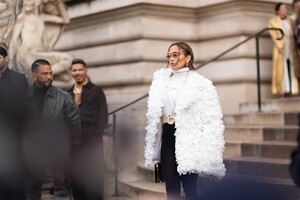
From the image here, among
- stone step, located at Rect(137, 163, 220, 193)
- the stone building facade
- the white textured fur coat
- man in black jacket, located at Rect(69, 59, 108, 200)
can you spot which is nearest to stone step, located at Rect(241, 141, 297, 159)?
stone step, located at Rect(137, 163, 220, 193)

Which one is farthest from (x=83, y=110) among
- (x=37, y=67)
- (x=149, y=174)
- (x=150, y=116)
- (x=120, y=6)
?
(x=120, y=6)

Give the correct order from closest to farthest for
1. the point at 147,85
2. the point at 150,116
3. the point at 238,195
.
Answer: the point at 150,116, the point at 238,195, the point at 147,85

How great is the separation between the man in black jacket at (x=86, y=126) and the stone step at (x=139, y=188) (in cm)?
105

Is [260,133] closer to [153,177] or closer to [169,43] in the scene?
[153,177]

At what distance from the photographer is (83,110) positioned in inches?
292

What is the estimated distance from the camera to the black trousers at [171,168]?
5.80 metres

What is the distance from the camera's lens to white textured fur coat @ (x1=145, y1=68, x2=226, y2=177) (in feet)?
18.5

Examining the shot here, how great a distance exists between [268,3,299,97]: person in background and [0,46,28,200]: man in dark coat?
6637 mm

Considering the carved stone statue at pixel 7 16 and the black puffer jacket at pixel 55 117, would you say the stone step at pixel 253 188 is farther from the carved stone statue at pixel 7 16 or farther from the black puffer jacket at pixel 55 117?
the carved stone statue at pixel 7 16

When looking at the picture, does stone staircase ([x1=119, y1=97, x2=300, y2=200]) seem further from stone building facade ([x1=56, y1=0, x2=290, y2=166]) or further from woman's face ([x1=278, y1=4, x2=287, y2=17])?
woman's face ([x1=278, y1=4, x2=287, y2=17])

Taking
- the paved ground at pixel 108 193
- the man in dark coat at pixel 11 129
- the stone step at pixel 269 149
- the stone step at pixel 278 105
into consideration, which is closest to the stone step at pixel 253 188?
the stone step at pixel 269 149

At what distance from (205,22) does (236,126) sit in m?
3.68

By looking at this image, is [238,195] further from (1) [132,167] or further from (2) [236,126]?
(1) [132,167]

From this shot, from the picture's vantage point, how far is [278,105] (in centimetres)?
1054
